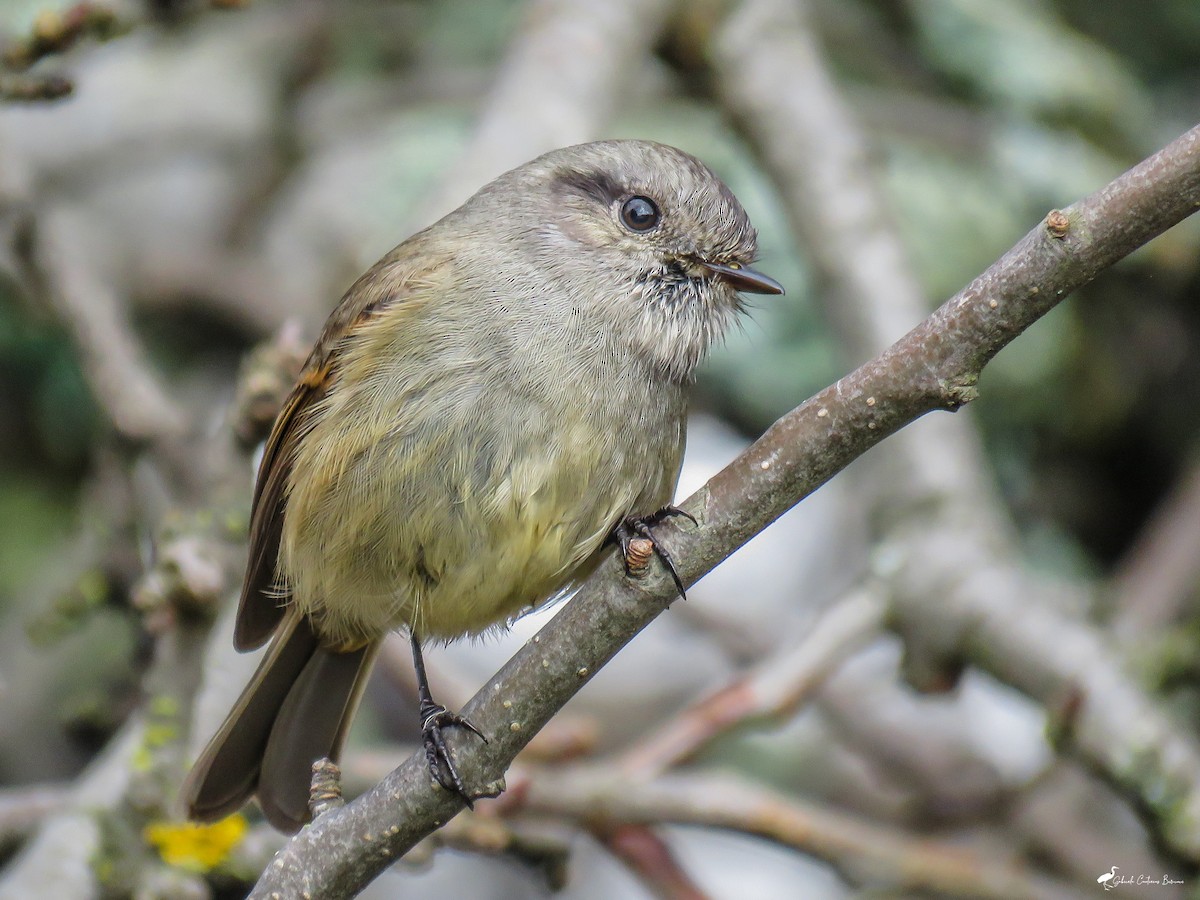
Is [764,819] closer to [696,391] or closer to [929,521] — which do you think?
[929,521]

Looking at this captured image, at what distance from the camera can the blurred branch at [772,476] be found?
2131mm

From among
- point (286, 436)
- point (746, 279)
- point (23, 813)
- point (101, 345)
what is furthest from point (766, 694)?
point (101, 345)

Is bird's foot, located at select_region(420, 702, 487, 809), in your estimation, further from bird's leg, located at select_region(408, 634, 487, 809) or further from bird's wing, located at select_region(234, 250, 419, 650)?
bird's wing, located at select_region(234, 250, 419, 650)

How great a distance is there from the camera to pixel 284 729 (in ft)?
12.6

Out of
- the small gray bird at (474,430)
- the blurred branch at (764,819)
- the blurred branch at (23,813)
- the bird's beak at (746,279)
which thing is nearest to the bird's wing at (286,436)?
the small gray bird at (474,430)

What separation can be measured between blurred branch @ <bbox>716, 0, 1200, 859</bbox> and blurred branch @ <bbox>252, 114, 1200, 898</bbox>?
1888 mm

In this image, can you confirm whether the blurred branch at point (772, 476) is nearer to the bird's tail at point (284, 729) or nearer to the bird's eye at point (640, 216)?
the bird's tail at point (284, 729)

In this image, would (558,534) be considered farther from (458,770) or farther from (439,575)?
(458,770)

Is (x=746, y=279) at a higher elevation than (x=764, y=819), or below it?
higher

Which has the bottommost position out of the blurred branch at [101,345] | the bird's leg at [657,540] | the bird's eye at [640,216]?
the bird's leg at [657,540]

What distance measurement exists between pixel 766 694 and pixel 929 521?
0.82m

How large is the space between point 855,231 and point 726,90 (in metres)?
0.87

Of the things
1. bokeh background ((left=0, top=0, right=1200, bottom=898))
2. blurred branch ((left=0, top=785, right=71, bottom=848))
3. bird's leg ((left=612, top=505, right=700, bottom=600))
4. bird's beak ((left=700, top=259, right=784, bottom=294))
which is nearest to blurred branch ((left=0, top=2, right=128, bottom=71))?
bokeh background ((left=0, top=0, right=1200, bottom=898))

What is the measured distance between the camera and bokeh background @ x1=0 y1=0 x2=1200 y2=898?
156 inches
